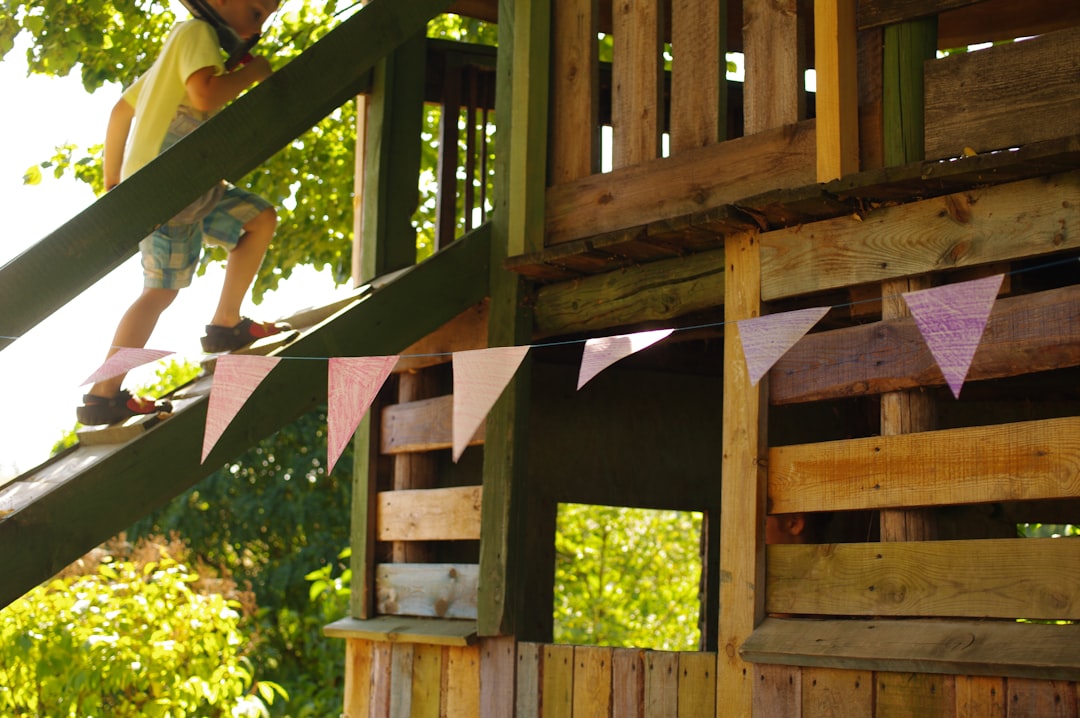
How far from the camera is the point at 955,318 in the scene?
331cm

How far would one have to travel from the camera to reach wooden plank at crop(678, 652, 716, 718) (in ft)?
13.7

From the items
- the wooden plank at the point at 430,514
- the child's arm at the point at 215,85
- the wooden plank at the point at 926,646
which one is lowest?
the wooden plank at the point at 926,646

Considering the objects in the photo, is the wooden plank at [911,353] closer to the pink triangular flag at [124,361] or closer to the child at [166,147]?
the pink triangular flag at [124,361]

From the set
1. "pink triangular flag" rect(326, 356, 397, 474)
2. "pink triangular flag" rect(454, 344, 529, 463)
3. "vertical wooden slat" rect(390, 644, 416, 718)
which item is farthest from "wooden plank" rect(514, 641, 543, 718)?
"pink triangular flag" rect(454, 344, 529, 463)

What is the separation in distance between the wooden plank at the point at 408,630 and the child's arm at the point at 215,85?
2245mm

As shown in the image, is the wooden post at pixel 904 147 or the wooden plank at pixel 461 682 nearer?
the wooden post at pixel 904 147

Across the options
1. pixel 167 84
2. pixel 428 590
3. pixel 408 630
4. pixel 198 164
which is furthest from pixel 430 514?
pixel 167 84

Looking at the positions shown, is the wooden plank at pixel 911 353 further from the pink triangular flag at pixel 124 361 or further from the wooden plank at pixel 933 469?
the pink triangular flag at pixel 124 361

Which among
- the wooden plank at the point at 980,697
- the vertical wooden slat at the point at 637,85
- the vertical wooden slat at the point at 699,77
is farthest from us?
the vertical wooden slat at the point at 637,85

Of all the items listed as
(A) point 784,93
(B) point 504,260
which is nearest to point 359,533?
(B) point 504,260

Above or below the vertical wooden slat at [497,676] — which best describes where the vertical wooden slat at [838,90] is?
above

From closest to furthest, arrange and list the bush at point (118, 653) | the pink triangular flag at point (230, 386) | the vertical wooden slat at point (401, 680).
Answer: the pink triangular flag at point (230, 386)
the vertical wooden slat at point (401, 680)
the bush at point (118, 653)

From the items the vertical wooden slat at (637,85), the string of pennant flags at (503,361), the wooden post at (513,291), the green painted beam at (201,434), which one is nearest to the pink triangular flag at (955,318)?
the string of pennant flags at (503,361)

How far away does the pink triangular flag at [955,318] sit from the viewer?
10.6ft
